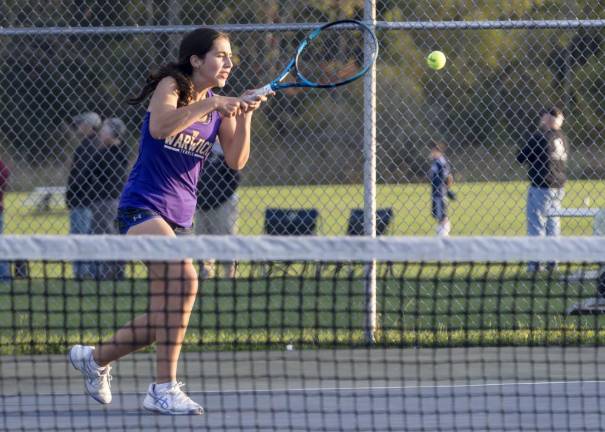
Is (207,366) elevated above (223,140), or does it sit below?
below

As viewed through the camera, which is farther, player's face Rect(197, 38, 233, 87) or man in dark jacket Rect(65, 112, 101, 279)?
man in dark jacket Rect(65, 112, 101, 279)

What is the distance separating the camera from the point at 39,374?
21.3ft

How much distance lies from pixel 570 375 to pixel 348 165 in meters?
7.37

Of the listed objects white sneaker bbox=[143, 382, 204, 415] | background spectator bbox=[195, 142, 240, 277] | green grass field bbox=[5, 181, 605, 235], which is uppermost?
green grass field bbox=[5, 181, 605, 235]

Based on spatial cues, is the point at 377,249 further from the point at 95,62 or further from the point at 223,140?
the point at 95,62

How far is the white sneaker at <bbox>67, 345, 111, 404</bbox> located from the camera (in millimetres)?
5207

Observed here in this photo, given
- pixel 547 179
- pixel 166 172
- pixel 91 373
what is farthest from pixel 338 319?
pixel 166 172

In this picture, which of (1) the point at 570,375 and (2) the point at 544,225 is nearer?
(1) the point at 570,375

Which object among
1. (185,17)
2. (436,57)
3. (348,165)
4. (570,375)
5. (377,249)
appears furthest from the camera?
(348,165)

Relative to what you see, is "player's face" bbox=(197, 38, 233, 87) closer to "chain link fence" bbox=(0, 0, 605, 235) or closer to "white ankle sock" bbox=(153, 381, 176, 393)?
"white ankle sock" bbox=(153, 381, 176, 393)

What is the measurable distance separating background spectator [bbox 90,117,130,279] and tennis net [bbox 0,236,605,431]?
108 cm

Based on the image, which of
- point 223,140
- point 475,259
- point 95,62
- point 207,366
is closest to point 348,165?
point 95,62

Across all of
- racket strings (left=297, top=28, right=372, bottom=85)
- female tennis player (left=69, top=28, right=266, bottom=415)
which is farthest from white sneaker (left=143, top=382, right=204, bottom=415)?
racket strings (left=297, top=28, right=372, bottom=85)

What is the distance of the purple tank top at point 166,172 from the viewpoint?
5.11m
